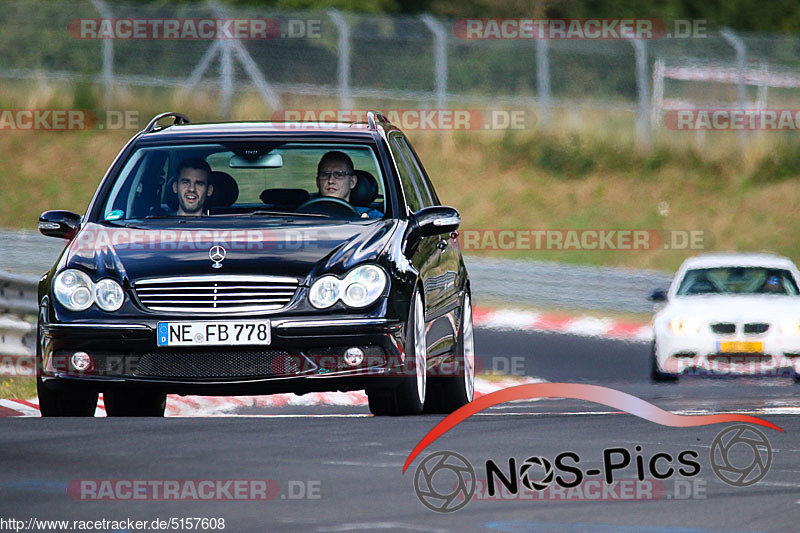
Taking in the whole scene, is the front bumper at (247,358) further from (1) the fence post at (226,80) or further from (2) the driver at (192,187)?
(1) the fence post at (226,80)

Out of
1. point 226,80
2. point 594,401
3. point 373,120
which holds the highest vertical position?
point 226,80

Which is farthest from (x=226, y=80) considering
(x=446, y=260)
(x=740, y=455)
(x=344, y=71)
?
(x=740, y=455)

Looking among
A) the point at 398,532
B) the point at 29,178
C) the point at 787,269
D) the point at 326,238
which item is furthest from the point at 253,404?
the point at 29,178

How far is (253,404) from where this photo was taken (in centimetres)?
1381

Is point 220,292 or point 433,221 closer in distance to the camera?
point 220,292

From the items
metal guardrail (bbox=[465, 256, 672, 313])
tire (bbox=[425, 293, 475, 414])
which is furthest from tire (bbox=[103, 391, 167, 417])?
metal guardrail (bbox=[465, 256, 672, 313])

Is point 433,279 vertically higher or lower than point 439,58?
lower

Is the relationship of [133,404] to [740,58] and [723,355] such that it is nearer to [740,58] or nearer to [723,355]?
[723,355]

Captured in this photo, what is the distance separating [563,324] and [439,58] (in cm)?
1024

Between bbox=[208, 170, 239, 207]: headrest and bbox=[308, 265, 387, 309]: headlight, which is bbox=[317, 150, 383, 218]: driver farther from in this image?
bbox=[308, 265, 387, 309]: headlight

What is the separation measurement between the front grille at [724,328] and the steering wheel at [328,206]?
6621 mm

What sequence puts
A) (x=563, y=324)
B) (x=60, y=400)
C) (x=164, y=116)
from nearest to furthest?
(x=60, y=400) < (x=164, y=116) < (x=563, y=324)

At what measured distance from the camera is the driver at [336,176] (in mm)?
11094

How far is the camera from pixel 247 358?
9586 mm
